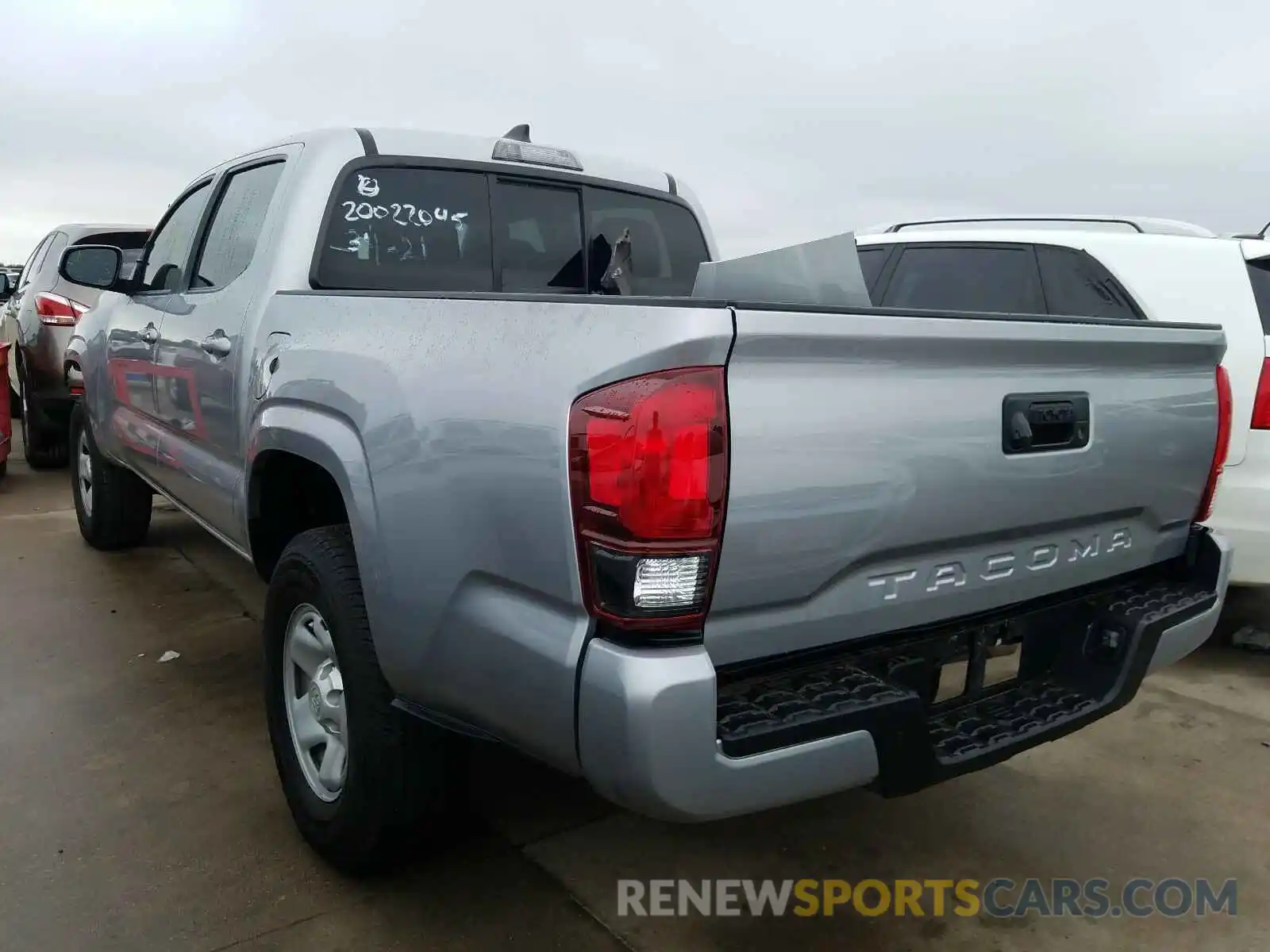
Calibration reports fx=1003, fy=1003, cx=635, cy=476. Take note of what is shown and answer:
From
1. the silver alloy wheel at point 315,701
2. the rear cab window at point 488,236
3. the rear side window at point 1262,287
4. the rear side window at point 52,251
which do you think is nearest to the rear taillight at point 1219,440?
the rear side window at point 1262,287

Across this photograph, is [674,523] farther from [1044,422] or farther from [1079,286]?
[1079,286]

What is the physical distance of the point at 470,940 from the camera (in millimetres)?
2223

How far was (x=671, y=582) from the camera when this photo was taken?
1.63 meters

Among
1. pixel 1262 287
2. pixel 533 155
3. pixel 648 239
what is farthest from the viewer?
pixel 1262 287

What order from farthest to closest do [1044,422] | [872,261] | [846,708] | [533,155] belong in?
[872,261] < [533,155] < [1044,422] < [846,708]

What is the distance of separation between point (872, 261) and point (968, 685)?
329 centimetres

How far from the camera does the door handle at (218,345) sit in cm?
305

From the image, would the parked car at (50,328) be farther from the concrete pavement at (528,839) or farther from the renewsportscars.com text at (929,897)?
the renewsportscars.com text at (929,897)

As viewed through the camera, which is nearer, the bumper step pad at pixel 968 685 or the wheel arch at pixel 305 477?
the bumper step pad at pixel 968 685

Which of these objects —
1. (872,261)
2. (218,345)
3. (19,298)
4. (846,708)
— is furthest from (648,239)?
(19,298)

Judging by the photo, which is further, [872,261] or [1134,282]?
[872,261]

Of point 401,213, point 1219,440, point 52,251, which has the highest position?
point 52,251

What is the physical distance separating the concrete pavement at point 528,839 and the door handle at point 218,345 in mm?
1214

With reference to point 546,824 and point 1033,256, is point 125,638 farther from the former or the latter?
point 1033,256
